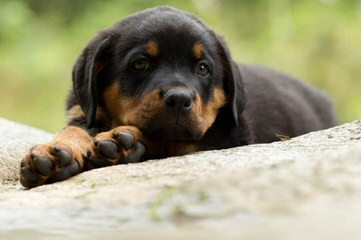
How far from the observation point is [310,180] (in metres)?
3.13

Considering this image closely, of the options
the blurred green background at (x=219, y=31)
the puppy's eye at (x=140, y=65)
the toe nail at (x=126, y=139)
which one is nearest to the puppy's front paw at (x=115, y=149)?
the toe nail at (x=126, y=139)

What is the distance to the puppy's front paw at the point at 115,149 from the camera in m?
4.32

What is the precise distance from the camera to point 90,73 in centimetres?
506

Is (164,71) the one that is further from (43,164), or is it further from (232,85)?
(43,164)

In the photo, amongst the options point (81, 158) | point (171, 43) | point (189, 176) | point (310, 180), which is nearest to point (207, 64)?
point (171, 43)

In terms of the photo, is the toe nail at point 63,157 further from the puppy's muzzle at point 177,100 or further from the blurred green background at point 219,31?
the blurred green background at point 219,31

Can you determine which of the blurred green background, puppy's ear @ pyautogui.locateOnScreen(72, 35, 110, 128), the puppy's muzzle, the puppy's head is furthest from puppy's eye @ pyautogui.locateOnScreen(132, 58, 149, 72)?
the blurred green background

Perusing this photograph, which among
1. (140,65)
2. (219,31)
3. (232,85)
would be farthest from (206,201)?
(219,31)

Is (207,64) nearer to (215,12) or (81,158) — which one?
(81,158)

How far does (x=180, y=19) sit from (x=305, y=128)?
1.91 m

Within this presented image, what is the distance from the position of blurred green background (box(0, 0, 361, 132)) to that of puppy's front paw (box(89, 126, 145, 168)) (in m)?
7.95

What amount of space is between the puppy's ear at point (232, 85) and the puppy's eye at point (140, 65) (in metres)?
0.62

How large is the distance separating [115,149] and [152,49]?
2.83 ft

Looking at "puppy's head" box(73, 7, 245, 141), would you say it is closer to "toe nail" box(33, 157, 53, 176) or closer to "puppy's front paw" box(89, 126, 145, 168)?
"puppy's front paw" box(89, 126, 145, 168)
